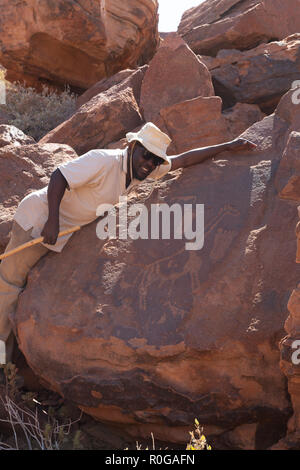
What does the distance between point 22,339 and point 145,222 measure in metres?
0.94

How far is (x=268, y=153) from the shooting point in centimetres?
356

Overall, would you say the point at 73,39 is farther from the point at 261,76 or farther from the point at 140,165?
the point at 140,165

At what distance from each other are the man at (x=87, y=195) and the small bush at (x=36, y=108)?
280cm

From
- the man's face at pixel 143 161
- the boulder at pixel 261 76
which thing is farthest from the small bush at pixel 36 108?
the man's face at pixel 143 161

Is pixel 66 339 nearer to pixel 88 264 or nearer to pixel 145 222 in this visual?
pixel 88 264

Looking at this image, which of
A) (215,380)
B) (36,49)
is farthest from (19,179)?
(36,49)

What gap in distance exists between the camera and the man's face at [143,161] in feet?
11.7

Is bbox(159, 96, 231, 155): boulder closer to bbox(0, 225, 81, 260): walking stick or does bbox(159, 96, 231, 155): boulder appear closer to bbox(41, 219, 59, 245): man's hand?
bbox(0, 225, 81, 260): walking stick

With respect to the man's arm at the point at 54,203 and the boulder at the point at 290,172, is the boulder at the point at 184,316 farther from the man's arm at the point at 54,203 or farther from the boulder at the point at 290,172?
the man's arm at the point at 54,203

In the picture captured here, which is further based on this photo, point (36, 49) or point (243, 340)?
point (36, 49)

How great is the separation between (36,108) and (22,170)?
2684mm
